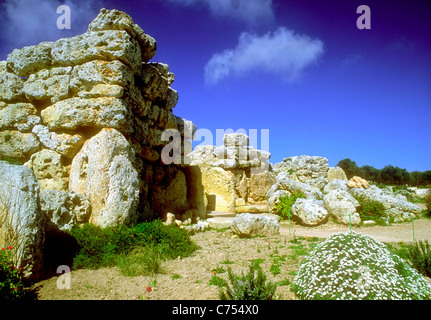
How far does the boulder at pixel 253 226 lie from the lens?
9.45m

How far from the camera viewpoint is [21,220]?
16.3ft

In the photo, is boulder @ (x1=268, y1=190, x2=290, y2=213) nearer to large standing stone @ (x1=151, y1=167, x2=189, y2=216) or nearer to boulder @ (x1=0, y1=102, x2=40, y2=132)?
large standing stone @ (x1=151, y1=167, x2=189, y2=216)

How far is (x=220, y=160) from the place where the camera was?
17031 millimetres

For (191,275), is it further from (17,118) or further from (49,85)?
(17,118)

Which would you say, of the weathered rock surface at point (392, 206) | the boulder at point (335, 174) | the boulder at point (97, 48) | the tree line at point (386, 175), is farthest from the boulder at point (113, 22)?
the tree line at point (386, 175)

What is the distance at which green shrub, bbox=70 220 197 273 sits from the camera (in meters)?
6.05

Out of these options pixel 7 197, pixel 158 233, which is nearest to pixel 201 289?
pixel 158 233

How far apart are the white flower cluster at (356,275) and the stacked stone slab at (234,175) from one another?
1089 centimetres

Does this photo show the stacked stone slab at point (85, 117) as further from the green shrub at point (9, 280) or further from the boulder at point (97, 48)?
the green shrub at point (9, 280)

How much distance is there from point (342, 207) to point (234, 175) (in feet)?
21.8

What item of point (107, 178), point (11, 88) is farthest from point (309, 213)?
point (11, 88)

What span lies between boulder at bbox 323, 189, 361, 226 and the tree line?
36191mm

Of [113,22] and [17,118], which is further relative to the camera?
[17,118]
